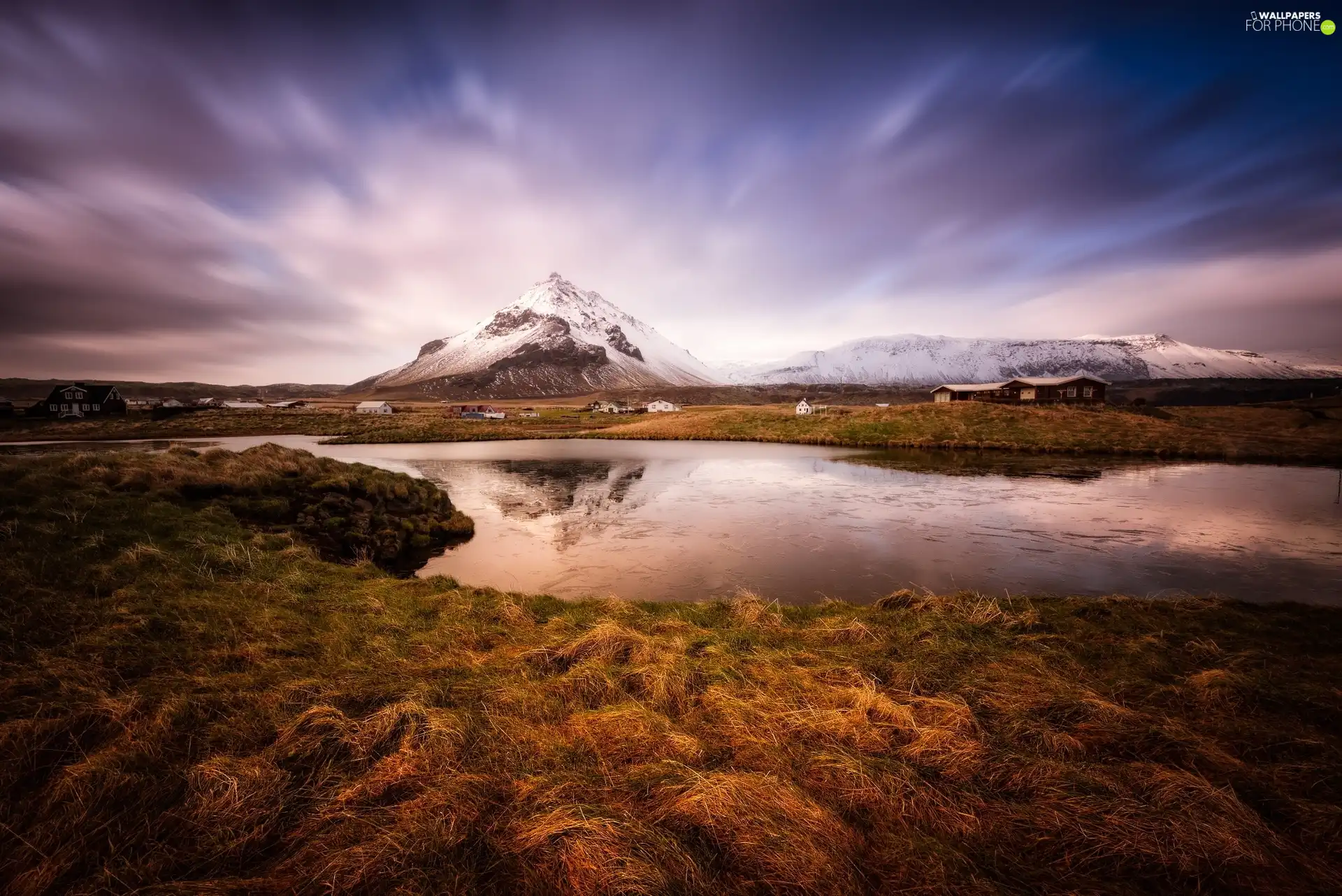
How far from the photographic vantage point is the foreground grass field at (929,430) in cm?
3784

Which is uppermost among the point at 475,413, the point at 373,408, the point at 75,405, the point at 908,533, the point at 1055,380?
the point at 1055,380

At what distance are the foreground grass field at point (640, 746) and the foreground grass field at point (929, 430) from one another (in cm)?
3883

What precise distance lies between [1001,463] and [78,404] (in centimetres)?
12869

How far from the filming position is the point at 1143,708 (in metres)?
5.71

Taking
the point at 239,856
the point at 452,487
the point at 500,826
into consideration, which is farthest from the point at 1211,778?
the point at 452,487

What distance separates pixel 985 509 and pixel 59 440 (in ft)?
276

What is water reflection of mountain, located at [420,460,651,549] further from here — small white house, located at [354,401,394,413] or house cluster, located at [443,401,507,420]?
small white house, located at [354,401,394,413]

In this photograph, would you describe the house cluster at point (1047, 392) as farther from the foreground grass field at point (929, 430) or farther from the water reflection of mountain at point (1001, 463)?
the water reflection of mountain at point (1001, 463)

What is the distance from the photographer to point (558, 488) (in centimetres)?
2773

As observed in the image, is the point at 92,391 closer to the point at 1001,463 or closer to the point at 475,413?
the point at 475,413

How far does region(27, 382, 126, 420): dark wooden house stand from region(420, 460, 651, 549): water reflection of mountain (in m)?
84.1

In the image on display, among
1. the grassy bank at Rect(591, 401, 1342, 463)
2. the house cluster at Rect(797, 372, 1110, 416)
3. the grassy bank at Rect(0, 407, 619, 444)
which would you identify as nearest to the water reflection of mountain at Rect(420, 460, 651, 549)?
the grassy bank at Rect(591, 401, 1342, 463)

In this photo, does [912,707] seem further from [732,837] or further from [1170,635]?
[1170,635]

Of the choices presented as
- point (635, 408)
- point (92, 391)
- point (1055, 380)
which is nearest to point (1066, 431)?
point (1055, 380)
